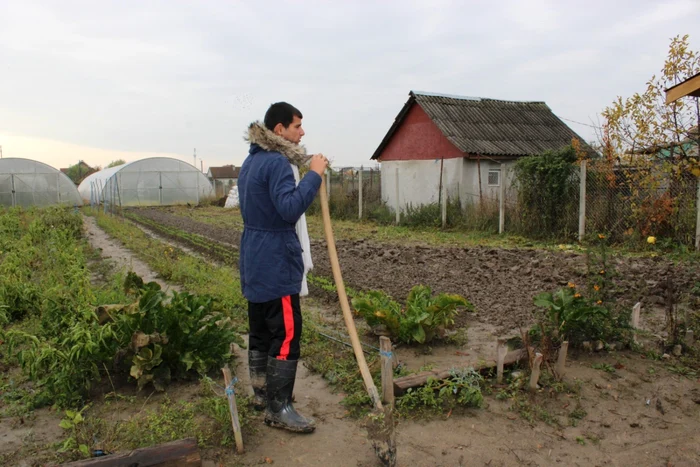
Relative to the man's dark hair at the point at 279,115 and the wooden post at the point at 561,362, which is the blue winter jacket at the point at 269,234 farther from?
the wooden post at the point at 561,362

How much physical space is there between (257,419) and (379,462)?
0.84 metres

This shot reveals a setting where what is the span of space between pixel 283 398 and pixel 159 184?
99.8 ft

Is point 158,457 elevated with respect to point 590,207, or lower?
lower

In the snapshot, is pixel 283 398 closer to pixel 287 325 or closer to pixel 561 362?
pixel 287 325

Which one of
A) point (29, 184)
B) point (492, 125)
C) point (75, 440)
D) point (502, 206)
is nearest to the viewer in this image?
point (75, 440)

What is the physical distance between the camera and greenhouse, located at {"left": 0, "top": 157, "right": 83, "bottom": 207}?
28.1 meters

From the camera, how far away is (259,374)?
10.7 ft

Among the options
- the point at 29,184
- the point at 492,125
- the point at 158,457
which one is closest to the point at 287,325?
the point at 158,457

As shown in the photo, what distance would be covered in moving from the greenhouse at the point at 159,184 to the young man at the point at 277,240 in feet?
96.4

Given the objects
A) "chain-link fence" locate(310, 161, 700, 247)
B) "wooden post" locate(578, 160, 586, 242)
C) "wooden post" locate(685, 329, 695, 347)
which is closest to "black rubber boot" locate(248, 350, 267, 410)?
"wooden post" locate(685, 329, 695, 347)

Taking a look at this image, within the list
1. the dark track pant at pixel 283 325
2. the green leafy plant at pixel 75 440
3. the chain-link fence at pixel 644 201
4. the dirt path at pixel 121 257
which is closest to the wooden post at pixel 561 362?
the dark track pant at pixel 283 325

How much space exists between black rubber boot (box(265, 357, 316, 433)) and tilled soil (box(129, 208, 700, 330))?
7.27 ft

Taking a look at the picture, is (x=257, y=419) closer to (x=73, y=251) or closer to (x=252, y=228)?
(x=252, y=228)

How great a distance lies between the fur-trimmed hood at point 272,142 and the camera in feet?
9.74
